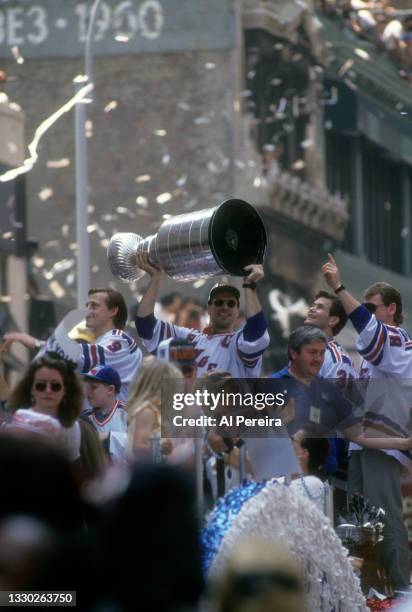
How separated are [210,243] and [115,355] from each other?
1.05 meters

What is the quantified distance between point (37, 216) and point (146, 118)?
8.55 ft

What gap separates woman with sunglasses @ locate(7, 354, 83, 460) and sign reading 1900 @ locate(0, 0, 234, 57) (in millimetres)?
24935

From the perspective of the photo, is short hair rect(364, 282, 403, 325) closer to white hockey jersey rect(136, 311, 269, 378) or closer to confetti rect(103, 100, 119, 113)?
white hockey jersey rect(136, 311, 269, 378)

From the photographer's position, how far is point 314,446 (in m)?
8.12

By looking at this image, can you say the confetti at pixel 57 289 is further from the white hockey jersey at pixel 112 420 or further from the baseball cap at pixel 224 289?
the white hockey jersey at pixel 112 420

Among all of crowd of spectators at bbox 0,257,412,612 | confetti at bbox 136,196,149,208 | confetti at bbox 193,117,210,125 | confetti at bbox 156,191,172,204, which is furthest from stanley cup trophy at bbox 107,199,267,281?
confetti at bbox 193,117,210,125

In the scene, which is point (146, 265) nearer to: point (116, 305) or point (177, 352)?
point (116, 305)

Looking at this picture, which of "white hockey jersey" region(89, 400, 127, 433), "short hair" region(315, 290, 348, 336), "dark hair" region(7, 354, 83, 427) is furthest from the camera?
"short hair" region(315, 290, 348, 336)

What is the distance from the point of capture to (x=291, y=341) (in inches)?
348

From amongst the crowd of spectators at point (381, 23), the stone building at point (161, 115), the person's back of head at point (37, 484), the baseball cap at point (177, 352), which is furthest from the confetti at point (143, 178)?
the person's back of head at point (37, 484)

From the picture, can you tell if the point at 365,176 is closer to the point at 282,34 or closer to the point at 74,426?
the point at 282,34

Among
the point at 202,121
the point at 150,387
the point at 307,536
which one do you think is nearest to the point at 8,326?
the point at 202,121

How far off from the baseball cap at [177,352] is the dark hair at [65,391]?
1.39 ft

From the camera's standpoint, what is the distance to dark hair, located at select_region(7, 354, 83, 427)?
6.97 metres
